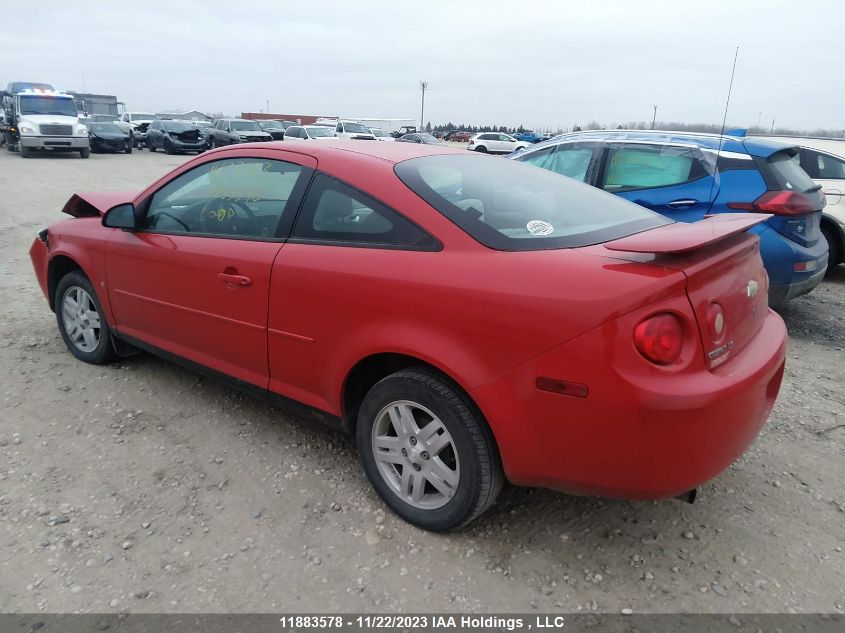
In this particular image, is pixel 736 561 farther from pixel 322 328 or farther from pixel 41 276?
pixel 41 276

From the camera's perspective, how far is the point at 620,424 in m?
1.90

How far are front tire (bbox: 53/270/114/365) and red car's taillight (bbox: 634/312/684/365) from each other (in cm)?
334

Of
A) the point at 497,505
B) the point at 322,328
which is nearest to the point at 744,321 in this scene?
the point at 497,505

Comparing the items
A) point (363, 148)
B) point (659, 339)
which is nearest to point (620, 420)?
point (659, 339)

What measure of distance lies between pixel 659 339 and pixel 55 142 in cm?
2473

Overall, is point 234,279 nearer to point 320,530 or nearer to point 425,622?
point 320,530

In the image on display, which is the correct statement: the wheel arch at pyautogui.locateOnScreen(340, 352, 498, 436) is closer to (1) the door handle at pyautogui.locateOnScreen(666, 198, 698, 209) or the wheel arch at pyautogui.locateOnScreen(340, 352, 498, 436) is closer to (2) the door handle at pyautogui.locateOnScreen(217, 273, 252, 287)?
(2) the door handle at pyautogui.locateOnScreen(217, 273, 252, 287)

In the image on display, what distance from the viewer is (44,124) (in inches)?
835

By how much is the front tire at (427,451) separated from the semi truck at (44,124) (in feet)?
77.7

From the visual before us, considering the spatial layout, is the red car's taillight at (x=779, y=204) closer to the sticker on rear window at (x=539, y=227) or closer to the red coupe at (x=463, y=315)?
the red coupe at (x=463, y=315)

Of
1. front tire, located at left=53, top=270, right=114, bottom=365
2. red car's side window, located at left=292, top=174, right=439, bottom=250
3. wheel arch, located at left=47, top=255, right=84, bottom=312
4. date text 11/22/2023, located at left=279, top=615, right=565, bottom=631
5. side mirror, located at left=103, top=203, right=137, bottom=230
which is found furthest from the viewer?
wheel arch, located at left=47, top=255, right=84, bottom=312

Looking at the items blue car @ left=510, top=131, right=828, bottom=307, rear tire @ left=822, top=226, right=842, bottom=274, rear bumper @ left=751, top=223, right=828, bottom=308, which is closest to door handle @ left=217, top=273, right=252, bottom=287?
blue car @ left=510, top=131, right=828, bottom=307

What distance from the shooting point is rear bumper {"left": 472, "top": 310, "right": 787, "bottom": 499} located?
73.9 inches

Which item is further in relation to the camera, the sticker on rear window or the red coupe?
the sticker on rear window
